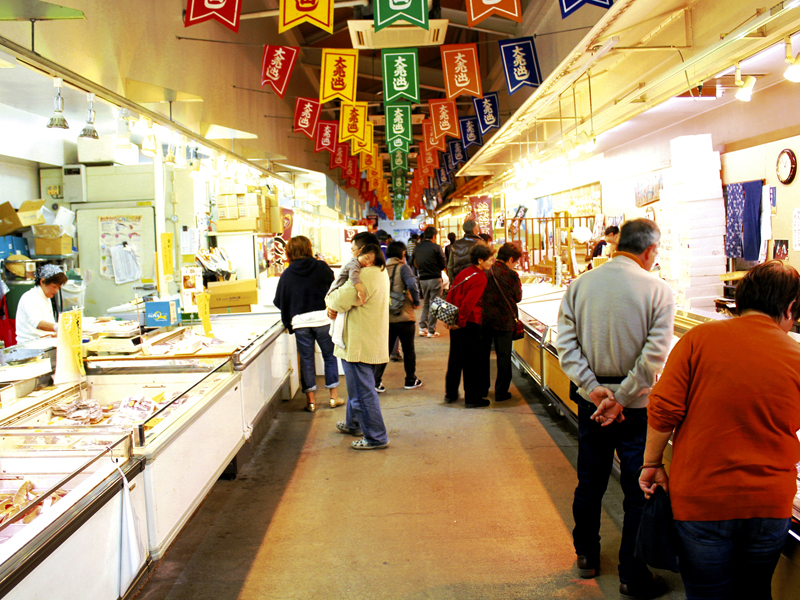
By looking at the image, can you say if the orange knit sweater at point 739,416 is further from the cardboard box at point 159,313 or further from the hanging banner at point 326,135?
the hanging banner at point 326,135

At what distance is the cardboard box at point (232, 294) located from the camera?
6398 millimetres

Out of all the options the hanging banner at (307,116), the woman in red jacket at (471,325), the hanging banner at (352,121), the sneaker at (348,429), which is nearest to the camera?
the sneaker at (348,429)

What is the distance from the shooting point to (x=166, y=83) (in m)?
6.66

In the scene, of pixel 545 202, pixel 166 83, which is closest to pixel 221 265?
pixel 166 83

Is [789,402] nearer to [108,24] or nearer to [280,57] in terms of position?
[108,24]

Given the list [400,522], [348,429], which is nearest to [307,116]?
[348,429]

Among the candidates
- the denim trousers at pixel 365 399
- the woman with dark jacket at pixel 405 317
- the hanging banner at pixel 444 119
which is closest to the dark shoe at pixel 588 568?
the denim trousers at pixel 365 399

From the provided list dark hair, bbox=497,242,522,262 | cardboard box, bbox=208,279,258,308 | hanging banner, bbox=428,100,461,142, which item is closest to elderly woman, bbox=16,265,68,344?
cardboard box, bbox=208,279,258,308

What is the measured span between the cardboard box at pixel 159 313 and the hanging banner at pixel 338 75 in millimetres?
3958

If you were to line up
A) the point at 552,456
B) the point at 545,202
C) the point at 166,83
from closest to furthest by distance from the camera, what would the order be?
the point at 552,456 < the point at 166,83 < the point at 545,202

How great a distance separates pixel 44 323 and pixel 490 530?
3.87 meters

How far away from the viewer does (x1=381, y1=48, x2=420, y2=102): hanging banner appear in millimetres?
7703

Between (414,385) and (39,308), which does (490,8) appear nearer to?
(414,385)

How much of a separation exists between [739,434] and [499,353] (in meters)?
4.28
